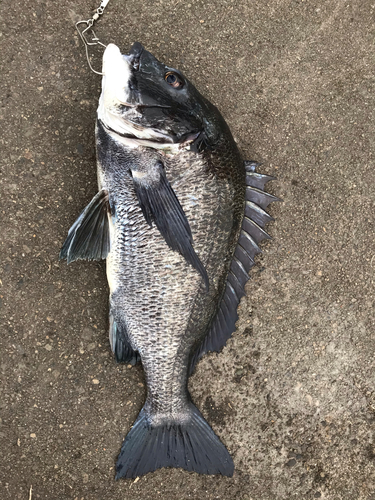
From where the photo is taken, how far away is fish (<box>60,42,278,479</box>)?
68.2 inches

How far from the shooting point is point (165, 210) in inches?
67.4

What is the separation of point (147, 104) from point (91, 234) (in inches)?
28.3

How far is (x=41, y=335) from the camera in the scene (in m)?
2.13

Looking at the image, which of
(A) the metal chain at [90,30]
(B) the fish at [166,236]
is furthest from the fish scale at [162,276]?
(A) the metal chain at [90,30]

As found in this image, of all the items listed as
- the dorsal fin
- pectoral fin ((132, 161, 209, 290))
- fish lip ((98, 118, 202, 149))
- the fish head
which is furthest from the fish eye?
the dorsal fin

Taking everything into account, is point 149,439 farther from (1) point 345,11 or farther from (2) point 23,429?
(1) point 345,11

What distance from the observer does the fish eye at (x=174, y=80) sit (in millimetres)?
1794

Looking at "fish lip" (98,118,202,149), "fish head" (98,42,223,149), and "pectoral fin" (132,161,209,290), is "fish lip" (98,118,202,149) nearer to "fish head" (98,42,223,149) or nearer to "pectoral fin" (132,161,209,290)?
"fish head" (98,42,223,149)

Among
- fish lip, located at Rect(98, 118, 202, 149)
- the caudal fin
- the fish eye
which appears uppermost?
the fish eye

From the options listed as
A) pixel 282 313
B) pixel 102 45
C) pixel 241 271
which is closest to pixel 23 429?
pixel 241 271

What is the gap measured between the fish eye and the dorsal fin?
1.79ft

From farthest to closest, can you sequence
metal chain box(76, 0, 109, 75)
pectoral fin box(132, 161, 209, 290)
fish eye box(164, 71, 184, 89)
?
metal chain box(76, 0, 109, 75)
fish eye box(164, 71, 184, 89)
pectoral fin box(132, 161, 209, 290)

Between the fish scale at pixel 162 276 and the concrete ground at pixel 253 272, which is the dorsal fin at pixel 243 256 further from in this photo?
the concrete ground at pixel 253 272

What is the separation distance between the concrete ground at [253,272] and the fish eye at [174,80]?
0.49 metres
